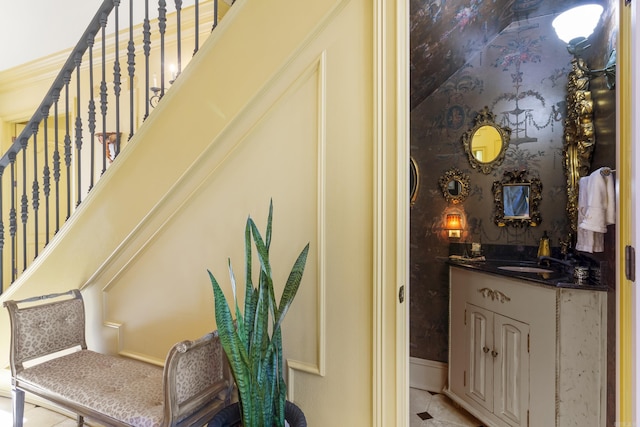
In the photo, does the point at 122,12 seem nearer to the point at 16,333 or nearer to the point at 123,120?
the point at 123,120

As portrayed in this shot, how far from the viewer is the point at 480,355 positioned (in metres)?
2.07

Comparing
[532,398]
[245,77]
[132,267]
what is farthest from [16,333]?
[532,398]

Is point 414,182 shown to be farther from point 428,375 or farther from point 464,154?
point 428,375

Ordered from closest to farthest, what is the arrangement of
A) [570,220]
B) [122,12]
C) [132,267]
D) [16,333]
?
[16,333] < [132,267] < [570,220] < [122,12]

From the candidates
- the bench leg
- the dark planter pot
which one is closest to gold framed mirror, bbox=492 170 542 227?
the dark planter pot

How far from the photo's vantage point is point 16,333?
5.52ft

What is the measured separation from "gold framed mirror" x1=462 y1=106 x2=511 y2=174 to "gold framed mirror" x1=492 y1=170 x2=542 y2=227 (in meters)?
0.15

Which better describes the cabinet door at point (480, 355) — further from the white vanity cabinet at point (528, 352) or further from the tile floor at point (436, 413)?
the tile floor at point (436, 413)

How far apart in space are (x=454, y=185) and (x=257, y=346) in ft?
6.70

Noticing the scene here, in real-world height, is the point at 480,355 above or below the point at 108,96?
below

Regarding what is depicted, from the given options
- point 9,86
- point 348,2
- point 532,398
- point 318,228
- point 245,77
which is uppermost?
point 9,86

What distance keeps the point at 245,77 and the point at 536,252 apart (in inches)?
89.4

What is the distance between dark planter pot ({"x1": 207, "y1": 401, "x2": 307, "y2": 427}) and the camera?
1229mm

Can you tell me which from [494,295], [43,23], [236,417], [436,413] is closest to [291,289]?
[236,417]
